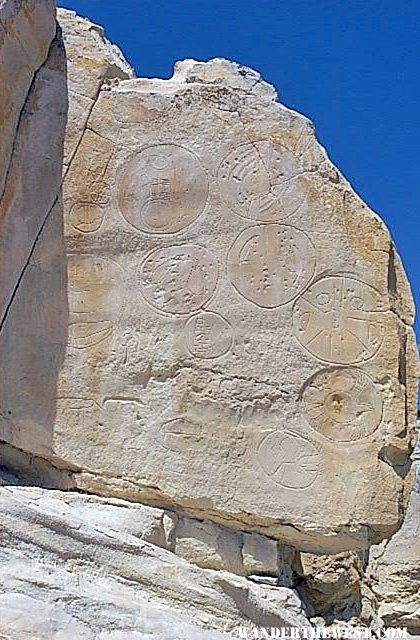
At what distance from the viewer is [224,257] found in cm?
469

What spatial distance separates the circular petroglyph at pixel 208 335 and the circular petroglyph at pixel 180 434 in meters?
0.34

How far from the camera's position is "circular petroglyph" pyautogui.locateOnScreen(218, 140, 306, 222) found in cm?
473

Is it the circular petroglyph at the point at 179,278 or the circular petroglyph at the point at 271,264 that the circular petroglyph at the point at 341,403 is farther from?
the circular petroglyph at the point at 179,278

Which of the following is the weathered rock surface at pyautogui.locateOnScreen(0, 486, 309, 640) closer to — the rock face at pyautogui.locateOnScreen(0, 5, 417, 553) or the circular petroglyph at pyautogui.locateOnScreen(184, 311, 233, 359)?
the rock face at pyautogui.locateOnScreen(0, 5, 417, 553)

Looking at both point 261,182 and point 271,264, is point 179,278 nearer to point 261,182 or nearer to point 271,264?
point 271,264

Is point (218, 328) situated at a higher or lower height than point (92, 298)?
lower

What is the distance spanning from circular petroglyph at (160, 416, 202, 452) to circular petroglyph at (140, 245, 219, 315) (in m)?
0.54

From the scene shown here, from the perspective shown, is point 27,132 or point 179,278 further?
point 27,132

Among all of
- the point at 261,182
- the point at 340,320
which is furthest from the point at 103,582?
the point at 261,182

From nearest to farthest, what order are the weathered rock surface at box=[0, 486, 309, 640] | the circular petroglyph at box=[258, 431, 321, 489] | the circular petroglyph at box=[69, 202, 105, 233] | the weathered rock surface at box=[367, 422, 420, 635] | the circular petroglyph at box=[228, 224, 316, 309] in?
the weathered rock surface at box=[0, 486, 309, 640], the circular petroglyph at box=[258, 431, 321, 489], the circular petroglyph at box=[228, 224, 316, 309], the circular petroglyph at box=[69, 202, 105, 233], the weathered rock surface at box=[367, 422, 420, 635]

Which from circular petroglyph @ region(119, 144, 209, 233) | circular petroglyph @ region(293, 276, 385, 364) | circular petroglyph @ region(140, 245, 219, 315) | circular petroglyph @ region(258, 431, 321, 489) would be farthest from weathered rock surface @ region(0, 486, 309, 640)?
circular petroglyph @ region(119, 144, 209, 233)

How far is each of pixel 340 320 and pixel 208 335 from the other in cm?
64

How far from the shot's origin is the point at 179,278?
4695mm

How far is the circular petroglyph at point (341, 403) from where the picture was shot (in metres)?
4.56
